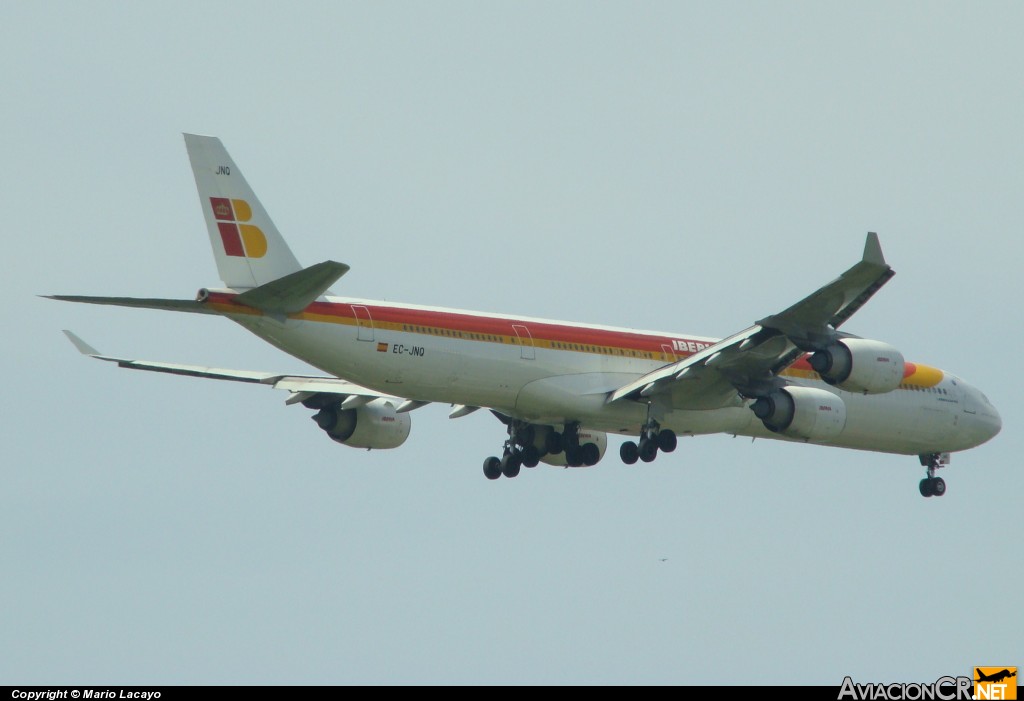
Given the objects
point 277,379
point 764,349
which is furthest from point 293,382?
point 764,349

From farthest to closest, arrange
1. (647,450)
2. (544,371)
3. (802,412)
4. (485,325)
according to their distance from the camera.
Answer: (647,450)
(802,412)
(544,371)
(485,325)

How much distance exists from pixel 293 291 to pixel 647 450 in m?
10.5

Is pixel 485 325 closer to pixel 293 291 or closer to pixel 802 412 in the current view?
pixel 293 291

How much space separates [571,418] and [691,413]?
10.4 ft

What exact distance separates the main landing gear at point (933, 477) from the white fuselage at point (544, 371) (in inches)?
17.9

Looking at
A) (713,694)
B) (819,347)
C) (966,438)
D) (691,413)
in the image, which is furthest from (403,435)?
(713,694)

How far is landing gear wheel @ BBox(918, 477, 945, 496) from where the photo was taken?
48.4 m

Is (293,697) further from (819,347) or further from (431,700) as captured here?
(819,347)

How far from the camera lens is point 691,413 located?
4344 centimetres

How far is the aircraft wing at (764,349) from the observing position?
126 feet

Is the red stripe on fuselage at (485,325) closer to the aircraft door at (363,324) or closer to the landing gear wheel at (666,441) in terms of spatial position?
the aircraft door at (363,324)

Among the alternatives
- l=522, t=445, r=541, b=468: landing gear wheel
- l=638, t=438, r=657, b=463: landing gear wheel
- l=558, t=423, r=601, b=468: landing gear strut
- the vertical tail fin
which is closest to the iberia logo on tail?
the vertical tail fin

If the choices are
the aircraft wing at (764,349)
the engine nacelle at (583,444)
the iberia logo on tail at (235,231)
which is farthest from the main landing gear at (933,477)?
the iberia logo on tail at (235,231)

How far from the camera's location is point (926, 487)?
48.4 metres
